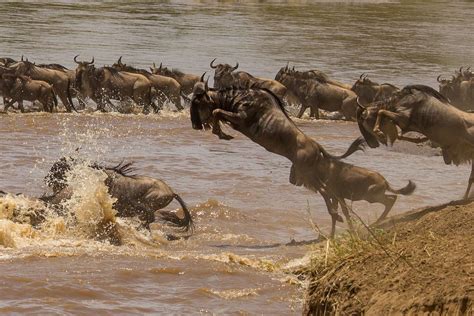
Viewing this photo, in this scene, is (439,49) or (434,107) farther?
(439,49)

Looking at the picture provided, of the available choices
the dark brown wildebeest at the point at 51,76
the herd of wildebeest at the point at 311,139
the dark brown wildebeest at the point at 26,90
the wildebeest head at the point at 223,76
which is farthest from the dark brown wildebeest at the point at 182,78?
the herd of wildebeest at the point at 311,139

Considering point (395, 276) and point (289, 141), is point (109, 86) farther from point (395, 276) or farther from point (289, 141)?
point (395, 276)

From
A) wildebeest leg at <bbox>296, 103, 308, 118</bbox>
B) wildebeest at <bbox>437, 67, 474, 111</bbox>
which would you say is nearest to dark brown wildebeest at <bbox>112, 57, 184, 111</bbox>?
wildebeest leg at <bbox>296, 103, 308, 118</bbox>

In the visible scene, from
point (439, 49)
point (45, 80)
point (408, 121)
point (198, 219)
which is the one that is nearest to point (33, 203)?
point (198, 219)

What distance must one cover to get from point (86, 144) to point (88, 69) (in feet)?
15.8

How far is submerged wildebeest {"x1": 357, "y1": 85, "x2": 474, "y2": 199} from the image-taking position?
37.3ft

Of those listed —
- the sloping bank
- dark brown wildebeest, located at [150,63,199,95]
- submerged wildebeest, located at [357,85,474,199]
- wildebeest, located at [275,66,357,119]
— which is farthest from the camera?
dark brown wildebeest, located at [150,63,199,95]

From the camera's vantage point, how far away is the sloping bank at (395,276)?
17.6ft

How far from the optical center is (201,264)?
10125 millimetres

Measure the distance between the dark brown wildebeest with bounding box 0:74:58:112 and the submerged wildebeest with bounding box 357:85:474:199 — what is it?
1100cm

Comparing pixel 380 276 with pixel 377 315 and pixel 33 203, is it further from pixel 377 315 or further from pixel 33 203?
pixel 33 203

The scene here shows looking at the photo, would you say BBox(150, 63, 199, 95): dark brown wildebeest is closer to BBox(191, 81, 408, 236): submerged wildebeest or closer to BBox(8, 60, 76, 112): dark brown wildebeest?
BBox(8, 60, 76, 112): dark brown wildebeest

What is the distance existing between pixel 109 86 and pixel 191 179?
25.4 ft

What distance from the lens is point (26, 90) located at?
69.7 ft
